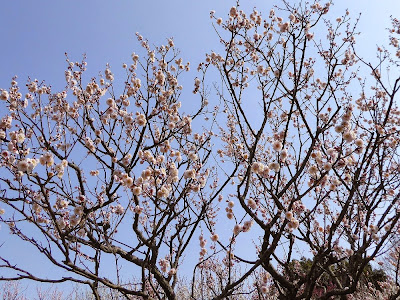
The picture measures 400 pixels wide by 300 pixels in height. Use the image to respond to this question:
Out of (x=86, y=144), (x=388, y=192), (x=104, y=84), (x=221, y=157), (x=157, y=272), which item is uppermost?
(x=104, y=84)

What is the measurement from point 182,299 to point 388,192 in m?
8.79

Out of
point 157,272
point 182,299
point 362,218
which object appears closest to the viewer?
point 157,272

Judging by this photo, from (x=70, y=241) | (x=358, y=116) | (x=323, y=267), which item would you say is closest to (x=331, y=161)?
(x=323, y=267)

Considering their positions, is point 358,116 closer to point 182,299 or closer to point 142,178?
point 142,178

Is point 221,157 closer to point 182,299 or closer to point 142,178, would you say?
point 142,178

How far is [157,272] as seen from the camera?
3.95 metres

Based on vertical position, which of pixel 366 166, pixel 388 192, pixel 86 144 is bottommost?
pixel 388 192

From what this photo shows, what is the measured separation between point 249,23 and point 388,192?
3229 millimetres

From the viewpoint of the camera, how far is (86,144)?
4.43m

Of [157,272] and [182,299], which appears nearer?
[157,272]

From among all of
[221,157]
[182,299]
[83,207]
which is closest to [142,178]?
[83,207]

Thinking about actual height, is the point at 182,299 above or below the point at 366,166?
above

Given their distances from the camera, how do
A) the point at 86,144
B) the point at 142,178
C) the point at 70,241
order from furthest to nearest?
the point at 86,144
the point at 70,241
the point at 142,178

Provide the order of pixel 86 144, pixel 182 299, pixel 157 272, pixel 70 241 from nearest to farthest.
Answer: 1. pixel 70 241
2. pixel 157 272
3. pixel 86 144
4. pixel 182 299
